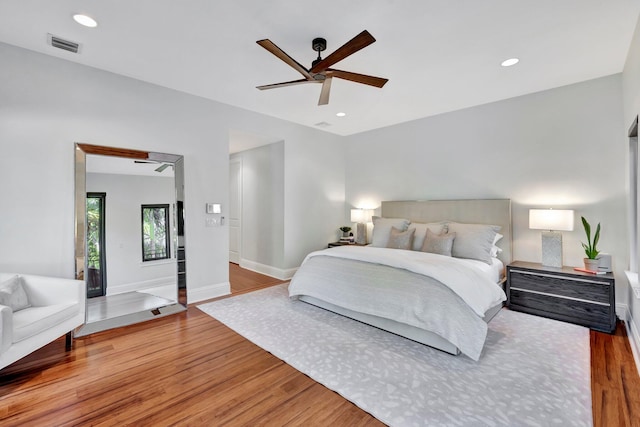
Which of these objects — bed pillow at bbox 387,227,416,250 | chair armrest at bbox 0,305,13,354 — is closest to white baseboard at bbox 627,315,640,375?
bed pillow at bbox 387,227,416,250

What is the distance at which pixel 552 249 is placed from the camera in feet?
11.8

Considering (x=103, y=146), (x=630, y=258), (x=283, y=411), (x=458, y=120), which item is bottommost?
(x=283, y=411)

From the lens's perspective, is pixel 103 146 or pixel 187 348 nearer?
pixel 187 348

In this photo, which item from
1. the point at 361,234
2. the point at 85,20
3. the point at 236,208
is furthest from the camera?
the point at 236,208

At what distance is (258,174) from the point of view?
5.93m

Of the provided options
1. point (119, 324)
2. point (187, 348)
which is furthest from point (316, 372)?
point (119, 324)

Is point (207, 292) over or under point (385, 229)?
under

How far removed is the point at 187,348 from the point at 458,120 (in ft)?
15.7

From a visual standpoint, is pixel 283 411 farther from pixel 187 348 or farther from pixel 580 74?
pixel 580 74

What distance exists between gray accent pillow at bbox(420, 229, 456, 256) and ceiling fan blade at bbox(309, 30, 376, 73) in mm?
2602

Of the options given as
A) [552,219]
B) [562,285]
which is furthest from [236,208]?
[562,285]

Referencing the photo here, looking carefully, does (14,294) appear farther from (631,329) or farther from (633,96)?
(633,96)

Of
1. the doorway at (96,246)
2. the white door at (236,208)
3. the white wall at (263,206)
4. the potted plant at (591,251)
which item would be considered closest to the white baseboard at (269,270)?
the white wall at (263,206)

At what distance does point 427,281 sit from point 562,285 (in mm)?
1784
